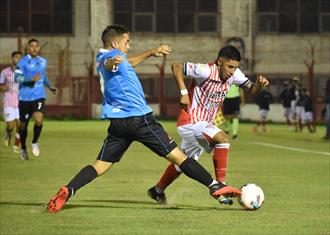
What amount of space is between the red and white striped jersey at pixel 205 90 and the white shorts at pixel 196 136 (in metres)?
0.10

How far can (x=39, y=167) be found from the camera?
1830 centimetres

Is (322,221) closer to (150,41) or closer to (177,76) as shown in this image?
(177,76)

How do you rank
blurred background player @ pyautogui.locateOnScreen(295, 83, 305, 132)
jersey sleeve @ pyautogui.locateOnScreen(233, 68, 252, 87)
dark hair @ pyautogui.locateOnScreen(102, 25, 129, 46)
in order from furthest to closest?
blurred background player @ pyautogui.locateOnScreen(295, 83, 305, 132), jersey sleeve @ pyautogui.locateOnScreen(233, 68, 252, 87), dark hair @ pyautogui.locateOnScreen(102, 25, 129, 46)

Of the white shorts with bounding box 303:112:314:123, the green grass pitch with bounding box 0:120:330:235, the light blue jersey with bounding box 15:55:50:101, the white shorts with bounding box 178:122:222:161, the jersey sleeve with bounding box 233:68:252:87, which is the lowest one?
the white shorts with bounding box 303:112:314:123

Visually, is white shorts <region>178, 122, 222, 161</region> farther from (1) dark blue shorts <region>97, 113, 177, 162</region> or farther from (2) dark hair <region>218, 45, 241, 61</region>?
(1) dark blue shorts <region>97, 113, 177, 162</region>

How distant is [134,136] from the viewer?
11180mm

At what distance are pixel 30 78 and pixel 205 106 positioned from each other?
8017 millimetres

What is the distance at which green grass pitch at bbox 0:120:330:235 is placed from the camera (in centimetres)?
1056

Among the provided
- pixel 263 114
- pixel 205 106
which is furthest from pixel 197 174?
pixel 263 114

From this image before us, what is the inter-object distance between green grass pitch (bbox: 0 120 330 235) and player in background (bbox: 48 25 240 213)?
0.50m

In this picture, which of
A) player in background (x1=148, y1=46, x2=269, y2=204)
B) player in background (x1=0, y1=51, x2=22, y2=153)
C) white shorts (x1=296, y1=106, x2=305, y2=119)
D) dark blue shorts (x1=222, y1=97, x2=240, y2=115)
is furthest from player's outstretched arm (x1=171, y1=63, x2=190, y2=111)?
white shorts (x1=296, y1=106, x2=305, y2=119)

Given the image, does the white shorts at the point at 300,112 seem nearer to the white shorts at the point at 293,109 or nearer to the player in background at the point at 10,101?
the white shorts at the point at 293,109

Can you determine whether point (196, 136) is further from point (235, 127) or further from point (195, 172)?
point (235, 127)

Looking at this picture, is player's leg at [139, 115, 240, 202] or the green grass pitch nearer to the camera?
the green grass pitch
